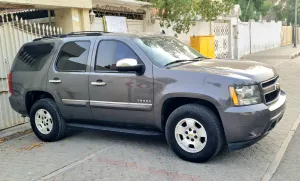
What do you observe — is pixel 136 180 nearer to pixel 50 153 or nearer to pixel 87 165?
pixel 87 165

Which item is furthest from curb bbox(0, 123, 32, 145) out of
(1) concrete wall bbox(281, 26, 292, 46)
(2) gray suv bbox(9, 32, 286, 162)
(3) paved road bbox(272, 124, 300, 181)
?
(1) concrete wall bbox(281, 26, 292, 46)

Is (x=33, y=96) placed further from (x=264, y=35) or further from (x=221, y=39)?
(x=264, y=35)

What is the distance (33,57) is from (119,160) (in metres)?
2.69

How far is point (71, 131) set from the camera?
6816mm

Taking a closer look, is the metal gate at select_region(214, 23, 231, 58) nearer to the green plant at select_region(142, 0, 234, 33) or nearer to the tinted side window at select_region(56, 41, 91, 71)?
the green plant at select_region(142, 0, 234, 33)

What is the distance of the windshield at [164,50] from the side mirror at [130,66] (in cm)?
24

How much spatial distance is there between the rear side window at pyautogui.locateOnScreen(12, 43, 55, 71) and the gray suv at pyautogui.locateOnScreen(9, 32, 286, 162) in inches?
0.8

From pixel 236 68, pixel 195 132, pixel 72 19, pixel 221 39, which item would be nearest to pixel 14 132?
pixel 72 19

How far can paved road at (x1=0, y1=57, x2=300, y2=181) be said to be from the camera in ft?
14.6

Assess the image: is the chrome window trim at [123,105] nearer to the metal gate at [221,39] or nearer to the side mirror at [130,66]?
the side mirror at [130,66]

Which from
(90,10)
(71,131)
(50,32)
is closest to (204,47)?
(90,10)

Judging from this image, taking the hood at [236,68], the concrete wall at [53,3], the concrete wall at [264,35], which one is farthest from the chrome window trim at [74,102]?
the concrete wall at [264,35]

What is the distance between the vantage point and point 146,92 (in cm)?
496

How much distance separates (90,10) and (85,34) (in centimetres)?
389
